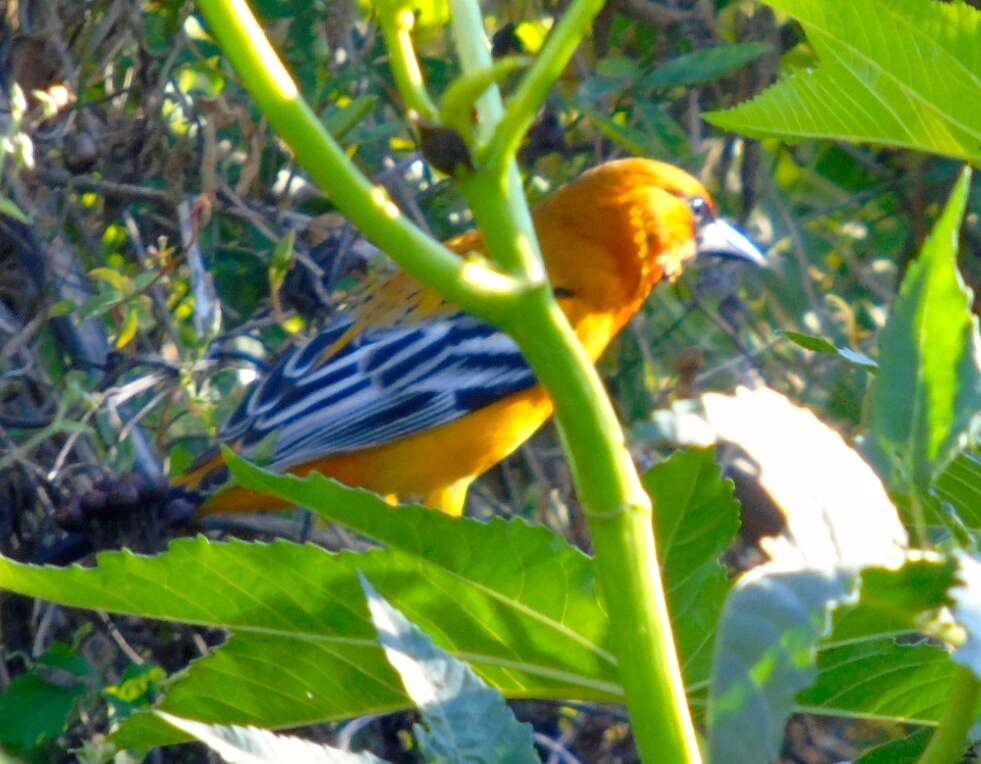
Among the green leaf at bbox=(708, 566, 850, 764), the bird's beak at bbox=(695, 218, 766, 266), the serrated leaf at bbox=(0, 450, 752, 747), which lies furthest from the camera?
the bird's beak at bbox=(695, 218, 766, 266)

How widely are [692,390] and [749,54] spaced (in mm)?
693

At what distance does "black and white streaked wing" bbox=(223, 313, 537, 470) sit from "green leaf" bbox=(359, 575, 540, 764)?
9.01ft

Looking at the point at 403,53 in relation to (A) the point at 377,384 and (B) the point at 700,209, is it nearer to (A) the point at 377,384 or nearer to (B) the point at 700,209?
(A) the point at 377,384

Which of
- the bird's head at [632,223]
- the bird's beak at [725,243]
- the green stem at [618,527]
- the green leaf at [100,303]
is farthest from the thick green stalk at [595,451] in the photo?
the bird's head at [632,223]

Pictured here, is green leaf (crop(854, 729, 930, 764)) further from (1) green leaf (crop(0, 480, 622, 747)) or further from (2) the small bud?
(2) the small bud

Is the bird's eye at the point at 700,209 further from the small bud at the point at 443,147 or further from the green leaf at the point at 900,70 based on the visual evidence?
the small bud at the point at 443,147

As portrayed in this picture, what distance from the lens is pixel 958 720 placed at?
651mm

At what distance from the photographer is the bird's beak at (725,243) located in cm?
368

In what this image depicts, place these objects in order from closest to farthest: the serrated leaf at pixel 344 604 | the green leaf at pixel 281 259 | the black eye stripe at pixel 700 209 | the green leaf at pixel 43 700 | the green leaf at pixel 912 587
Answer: the green leaf at pixel 912 587 → the serrated leaf at pixel 344 604 → the green leaf at pixel 43 700 → the green leaf at pixel 281 259 → the black eye stripe at pixel 700 209

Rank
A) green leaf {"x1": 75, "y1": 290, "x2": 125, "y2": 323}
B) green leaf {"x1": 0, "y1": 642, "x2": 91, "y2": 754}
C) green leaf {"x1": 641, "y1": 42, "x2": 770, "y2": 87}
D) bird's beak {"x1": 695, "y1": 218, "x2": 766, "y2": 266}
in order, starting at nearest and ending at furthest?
green leaf {"x1": 0, "y1": 642, "x2": 91, "y2": 754}
green leaf {"x1": 75, "y1": 290, "x2": 125, "y2": 323}
green leaf {"x1": 641, "y1": 42, "x2": 770, "y2": 87}
bird's beak {"x1": 695, "y1": 218, "x2": 766, "y2": 266}

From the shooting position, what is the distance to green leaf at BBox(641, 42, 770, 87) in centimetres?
301

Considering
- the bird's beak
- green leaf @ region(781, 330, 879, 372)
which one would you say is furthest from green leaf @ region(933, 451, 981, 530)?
the bird's beak

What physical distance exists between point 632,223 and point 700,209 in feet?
0.73

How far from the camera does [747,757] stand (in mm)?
537
